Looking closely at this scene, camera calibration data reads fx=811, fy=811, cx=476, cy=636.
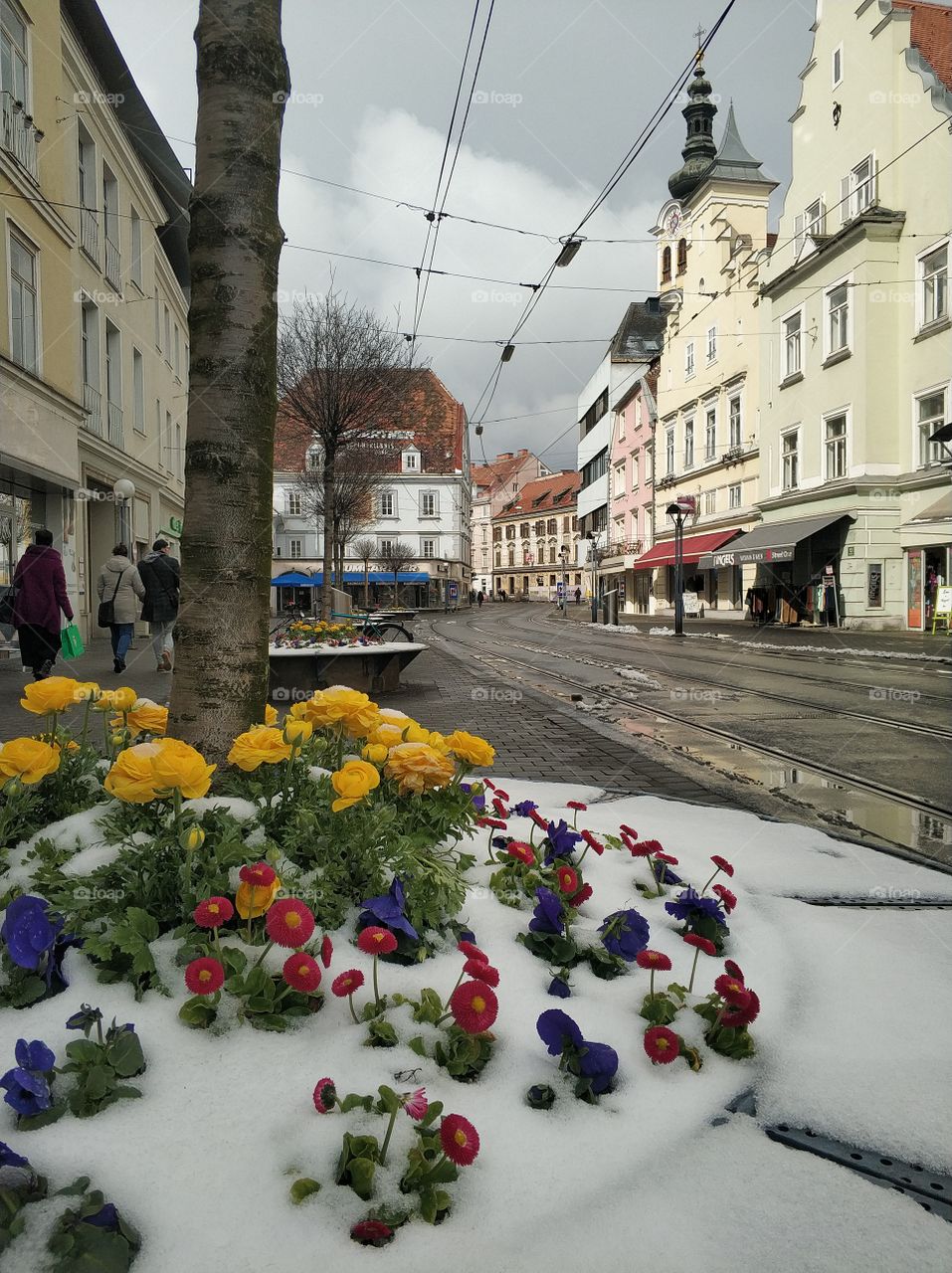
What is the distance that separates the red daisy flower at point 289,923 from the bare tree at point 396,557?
192 feet

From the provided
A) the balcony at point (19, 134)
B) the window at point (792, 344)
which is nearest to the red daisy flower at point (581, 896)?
the balcony at point (19, 134)

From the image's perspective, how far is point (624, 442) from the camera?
47.2m

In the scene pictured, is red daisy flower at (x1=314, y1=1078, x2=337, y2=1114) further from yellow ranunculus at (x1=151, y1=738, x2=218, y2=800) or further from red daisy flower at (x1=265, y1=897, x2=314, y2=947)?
yellow ranunculus at (x1=151, y1=738, x2=218, y2=800)

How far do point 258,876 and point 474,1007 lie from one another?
1.64 feet

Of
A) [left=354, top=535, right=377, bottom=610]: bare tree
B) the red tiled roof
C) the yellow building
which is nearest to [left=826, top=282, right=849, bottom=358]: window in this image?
the red tiled roof

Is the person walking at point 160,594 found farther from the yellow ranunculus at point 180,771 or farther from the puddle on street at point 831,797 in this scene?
the yellow ranunculus at point 180,771

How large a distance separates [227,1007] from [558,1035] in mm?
660

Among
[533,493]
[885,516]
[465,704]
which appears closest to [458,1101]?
[465,704]

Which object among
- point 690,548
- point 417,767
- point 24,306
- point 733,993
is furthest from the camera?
point 690,548

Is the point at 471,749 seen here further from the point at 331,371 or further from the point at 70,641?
the point at 331,371

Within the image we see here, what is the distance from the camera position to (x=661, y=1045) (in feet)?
5.14

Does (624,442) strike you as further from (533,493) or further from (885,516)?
(533,493)

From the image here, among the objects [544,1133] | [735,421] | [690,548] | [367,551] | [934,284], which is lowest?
[544,1133]

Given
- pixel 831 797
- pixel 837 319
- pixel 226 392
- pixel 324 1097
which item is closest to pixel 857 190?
pixel 837 319
